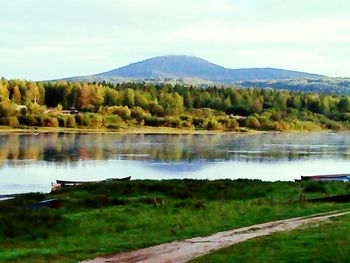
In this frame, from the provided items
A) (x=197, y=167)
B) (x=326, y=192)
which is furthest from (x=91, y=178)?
(x=326, y=192)

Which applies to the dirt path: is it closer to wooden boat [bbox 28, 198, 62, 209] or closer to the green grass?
the green grass

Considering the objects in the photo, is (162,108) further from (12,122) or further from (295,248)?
(295,248)

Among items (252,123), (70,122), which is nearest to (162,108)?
(252,123)

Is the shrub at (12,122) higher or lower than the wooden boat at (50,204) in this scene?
lower

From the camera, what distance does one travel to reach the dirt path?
49.6 ft

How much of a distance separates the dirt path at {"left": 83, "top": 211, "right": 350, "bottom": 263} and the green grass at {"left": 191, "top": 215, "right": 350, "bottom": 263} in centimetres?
67

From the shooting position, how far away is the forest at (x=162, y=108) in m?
121

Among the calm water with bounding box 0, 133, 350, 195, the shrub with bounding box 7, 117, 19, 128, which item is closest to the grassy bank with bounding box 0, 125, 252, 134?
the shrub with bounding box 7, 117, 19, 128

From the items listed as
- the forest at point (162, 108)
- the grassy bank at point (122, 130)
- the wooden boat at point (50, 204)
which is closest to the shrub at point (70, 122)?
the forest at point (162, 108)

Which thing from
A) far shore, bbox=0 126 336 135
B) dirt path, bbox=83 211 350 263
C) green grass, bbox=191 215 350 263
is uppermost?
green grass, bbox=191 215 350 263

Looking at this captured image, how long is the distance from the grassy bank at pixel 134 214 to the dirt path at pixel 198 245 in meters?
0.60

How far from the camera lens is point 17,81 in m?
144

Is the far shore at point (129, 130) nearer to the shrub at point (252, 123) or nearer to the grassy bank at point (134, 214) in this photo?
the shrub at point (252, 123)

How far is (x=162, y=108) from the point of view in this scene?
13962cm
